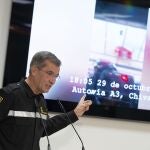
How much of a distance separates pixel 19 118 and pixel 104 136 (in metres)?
0.82

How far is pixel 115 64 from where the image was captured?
90.0 inches

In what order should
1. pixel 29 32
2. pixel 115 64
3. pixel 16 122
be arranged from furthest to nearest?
pixel 115 64, pixel 29 32, pixel 16 122

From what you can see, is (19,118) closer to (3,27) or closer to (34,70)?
(34,70)

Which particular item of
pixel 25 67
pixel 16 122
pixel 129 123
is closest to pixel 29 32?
pixel 25 67

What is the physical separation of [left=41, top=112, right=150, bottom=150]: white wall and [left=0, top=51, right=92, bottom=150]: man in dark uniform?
1.49 ft

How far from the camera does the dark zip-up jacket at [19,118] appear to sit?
1.61m

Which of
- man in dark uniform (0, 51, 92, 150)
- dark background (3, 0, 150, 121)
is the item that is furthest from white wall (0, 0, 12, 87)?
man in dark uniform (0, 51, 92, 150)

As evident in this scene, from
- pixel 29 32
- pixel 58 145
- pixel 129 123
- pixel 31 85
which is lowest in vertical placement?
pixel 58 145

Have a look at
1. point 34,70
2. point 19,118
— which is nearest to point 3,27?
point 34,70

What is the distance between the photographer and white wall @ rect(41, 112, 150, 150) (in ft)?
7.26

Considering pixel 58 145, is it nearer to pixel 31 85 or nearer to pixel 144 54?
pixel 31 85

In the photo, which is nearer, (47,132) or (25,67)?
(47,132)

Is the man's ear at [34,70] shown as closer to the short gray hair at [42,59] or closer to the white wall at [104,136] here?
the short gray hair at [42,59]

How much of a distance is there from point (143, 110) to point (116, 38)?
0.52 meters
